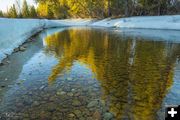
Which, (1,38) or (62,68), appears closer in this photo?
(62,68)

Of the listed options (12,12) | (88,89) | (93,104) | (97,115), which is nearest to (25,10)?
(12,12)

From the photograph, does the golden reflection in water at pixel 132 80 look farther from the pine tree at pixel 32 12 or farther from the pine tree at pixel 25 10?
the pine tree at pixel 32 12

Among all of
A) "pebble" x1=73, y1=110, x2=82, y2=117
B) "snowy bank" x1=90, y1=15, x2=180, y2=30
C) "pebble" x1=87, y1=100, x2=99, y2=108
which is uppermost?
"pebble" x1=73, y1=110, x2=82, y2=117

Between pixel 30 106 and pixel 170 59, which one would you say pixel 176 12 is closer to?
pixel 170 59

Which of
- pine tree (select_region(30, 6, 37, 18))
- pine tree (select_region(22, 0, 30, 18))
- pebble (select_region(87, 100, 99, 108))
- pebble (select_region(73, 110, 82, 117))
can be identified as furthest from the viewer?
pine tree (select_region(30, 6, 37, 18))

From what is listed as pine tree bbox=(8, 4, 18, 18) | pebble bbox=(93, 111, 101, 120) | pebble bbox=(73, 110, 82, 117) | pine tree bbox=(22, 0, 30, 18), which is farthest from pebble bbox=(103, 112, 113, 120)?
pine tree bbox=(22, 0, 30, 18)

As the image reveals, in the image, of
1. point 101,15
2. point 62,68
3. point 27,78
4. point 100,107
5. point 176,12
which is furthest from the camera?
point 101,15

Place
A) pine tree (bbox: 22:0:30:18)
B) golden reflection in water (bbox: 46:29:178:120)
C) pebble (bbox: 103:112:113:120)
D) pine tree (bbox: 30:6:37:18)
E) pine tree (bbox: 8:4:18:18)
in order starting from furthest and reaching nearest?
pine tree (bbox: 30:6:37:18), pine tree (bbox: 22:0:30:18), pine tree (bbox: 8:4:18:18), golden reflection in water (bbox: 46:29:178:120), pebble (bbox: 103:112:113:120)

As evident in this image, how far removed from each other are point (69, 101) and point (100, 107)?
0.79 meters

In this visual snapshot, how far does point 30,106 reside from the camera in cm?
560

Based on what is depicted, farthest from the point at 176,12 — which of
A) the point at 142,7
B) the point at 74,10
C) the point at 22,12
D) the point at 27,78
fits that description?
the point at 27,78

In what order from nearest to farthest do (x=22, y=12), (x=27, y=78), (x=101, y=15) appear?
(x=27, y=78) → (x=101, y=15) → (x=22, y=12)

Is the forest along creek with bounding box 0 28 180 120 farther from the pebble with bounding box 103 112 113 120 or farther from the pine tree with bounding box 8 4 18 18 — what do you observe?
the pine tree with bounding box 8 4 18 18

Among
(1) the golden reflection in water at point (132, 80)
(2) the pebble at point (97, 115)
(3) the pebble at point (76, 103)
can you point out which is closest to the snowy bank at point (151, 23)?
(1) the golden reflection in water at point (132, 80)
